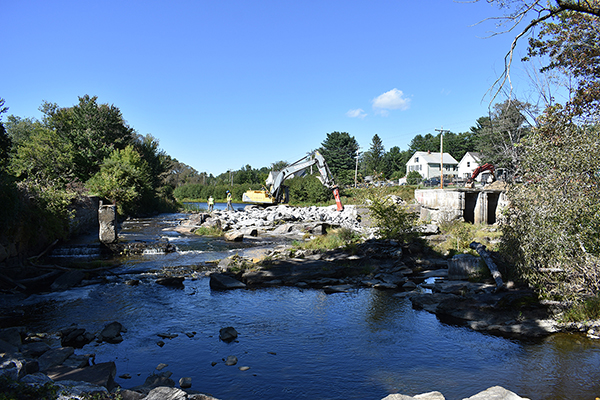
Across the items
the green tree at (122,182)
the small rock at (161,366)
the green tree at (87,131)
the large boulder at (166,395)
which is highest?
the green tree at (87,131)

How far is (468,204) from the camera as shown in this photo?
21.1 m

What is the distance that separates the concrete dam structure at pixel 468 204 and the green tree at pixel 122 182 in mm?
24987

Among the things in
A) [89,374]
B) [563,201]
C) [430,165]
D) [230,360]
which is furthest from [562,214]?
[430,165]

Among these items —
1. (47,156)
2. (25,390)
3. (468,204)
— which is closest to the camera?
(25,390)

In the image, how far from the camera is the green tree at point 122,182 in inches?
1258

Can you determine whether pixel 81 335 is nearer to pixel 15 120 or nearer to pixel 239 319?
pixel 239 319

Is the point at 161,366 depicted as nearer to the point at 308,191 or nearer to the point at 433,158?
the point at 308,191

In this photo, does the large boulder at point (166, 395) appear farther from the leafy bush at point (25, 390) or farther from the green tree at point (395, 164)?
the green tree at point (395, 164)

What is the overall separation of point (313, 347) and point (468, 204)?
17034 millimetres

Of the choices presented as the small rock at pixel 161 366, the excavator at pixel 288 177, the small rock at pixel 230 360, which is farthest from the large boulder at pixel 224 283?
the excavator at pixel 288 177

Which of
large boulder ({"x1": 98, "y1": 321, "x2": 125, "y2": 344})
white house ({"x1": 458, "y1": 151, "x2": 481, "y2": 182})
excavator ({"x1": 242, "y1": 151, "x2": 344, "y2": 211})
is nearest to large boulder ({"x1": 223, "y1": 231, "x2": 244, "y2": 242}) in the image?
excavator ({"x1": 242, "y1": 151, "x2": 344, "y2": 211})

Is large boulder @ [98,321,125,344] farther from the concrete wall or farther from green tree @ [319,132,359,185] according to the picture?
green tree @ [319,132,359,185]

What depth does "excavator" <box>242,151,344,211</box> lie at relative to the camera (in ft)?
106

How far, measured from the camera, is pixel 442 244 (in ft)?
49.4
